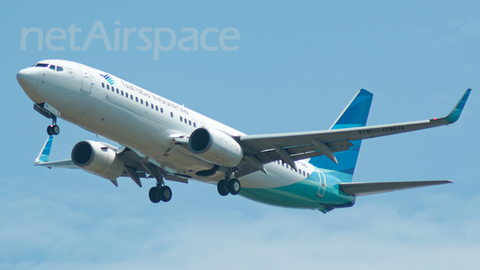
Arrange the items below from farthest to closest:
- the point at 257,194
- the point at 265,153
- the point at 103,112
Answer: the point at 257,194 → the point at 265,153 → the point at 103,112

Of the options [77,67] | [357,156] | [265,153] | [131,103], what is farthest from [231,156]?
[357,156]

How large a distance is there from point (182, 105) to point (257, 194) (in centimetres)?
672

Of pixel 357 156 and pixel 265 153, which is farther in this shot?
pixel 357 156

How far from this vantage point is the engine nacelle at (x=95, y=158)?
3189 centimetres

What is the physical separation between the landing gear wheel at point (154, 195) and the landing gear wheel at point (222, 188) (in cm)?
419

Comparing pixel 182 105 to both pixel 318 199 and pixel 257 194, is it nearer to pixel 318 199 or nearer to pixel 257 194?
pixel 257 194

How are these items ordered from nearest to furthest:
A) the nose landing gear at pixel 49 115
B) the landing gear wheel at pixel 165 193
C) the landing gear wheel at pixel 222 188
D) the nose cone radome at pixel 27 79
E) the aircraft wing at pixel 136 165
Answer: the nose cone radome at pixel 27 79
the nose landing gear at pixel 49 115
the landing gear wheel at pixel 222 188
the aircraft wing at pixel 136 165
the landing gear wheel at pixel 165 193

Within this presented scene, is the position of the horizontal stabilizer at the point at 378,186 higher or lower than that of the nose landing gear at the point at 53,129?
lower

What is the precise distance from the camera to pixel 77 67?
27.1 metres

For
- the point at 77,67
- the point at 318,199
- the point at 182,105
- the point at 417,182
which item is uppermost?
the point at 77,67

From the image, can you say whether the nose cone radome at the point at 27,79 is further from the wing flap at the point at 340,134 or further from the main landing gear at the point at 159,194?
the main landing gear at the point at 159,194

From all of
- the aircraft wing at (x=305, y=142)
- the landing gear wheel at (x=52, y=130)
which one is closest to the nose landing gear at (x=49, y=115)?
the landing gear wheel at (x=52, y=130)

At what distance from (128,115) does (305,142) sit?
835 cm

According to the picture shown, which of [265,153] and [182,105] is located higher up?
[182,105]
